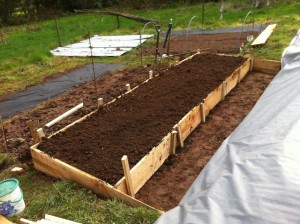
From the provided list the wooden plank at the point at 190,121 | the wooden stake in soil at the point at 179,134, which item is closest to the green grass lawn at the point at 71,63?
the wooden stake in soil at the point at 179,134

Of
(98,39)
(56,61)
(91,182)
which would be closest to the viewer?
(91,182)

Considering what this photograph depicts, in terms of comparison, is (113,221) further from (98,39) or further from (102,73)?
(98,39)

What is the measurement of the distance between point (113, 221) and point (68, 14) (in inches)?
912

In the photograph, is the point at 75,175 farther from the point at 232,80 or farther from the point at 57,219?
the point at 232,80

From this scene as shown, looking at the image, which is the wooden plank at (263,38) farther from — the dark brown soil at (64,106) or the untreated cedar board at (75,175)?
the untreated cedar board at (75,175)

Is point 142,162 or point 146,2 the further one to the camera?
point 146,2

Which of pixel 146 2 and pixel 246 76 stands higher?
pixel 146 2

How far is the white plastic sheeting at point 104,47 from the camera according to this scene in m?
10.1

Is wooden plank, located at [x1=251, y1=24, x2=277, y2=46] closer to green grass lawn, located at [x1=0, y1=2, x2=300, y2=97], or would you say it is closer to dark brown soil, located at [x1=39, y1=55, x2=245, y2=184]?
green grass lawn, located at [x1=0, y1=2, x2=300, y2=97]

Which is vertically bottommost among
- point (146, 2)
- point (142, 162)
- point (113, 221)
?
point (113, 221)

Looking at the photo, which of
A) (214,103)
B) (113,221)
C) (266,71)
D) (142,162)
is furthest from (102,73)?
(113,221)

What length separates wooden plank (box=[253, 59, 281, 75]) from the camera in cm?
683

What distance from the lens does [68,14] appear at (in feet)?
77.2

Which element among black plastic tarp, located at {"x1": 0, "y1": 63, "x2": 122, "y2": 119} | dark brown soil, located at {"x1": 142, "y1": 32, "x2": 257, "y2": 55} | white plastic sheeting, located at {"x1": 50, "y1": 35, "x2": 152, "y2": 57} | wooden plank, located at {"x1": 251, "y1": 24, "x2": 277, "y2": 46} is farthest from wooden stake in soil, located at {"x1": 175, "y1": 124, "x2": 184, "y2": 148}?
white plastic sheeting, located at {"x1": 50, "y1": 35, "x2": 152, "y2": 57}
